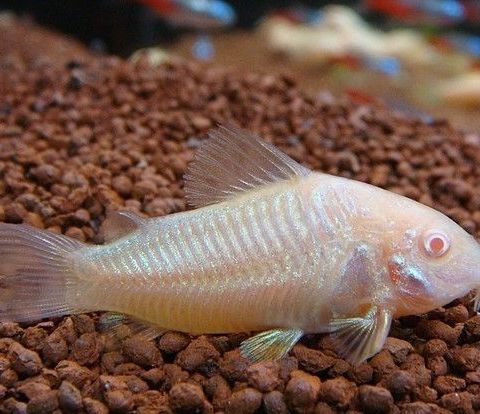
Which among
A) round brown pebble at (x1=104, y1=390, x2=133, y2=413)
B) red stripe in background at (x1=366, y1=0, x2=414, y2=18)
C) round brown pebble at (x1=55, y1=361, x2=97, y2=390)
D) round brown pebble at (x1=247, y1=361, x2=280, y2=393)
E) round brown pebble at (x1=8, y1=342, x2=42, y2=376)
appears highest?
red stripe in background at (x1=366, y1=0, x2=414, y2=18)

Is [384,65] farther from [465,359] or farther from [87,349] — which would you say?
[87,349]

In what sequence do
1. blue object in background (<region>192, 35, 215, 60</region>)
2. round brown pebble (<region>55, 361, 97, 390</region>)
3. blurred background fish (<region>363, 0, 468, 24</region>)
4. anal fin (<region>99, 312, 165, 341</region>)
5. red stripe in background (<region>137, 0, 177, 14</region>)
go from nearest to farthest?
round brown pebble (<region>55, 361, 97, 390</region>) → anal fin (<region>99, 312, 165, 341</region>) → red stripe in background (<region>137, 0, 177, 14</region>) → blurred background fish (<region>363, 0, 468, 24</region>) → blue object in background (<region>192, 35, 215, 60</region>)

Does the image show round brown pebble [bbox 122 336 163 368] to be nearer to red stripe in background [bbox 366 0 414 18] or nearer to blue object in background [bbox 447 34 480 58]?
red stripe in background [bbox 366 0 414 18]

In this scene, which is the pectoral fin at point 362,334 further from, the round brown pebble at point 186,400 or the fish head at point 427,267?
the round brown pebble at point 186,400

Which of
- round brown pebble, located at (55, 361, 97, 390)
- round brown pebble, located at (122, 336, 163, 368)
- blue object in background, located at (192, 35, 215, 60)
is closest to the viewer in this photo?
round brown pebble, located at (55, 361, 97, 390)

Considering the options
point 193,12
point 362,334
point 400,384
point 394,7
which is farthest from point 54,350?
point 394,7

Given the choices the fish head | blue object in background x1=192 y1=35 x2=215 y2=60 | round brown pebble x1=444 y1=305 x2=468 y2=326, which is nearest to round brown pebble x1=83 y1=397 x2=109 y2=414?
the fish head

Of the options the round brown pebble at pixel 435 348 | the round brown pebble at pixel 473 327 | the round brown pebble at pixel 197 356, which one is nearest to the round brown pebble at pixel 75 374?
the round brown pebble at pixel 197 356

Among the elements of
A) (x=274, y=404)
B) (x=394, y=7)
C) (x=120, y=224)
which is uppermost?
(x=394, y=7)
